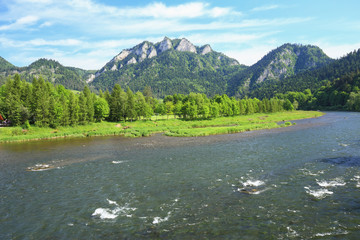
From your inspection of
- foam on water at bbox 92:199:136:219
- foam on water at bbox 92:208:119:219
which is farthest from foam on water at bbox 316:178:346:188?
foam on water at bbox 92:208:119:219

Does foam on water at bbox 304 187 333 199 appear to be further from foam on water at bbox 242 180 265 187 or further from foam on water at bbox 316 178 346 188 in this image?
foam on water at bbox 242 180 265 187

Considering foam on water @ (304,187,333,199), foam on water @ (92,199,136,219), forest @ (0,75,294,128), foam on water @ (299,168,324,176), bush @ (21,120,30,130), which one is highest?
forest @ (0,75,294,128)

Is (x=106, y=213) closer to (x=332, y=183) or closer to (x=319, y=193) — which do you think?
A: (x=319, y=193)

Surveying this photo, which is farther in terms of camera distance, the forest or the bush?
the forest

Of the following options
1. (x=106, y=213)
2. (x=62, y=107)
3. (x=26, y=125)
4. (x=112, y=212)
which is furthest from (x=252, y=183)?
(x=26, y=125)

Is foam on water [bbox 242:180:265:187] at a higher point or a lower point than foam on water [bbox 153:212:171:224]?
higher

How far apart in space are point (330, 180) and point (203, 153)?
22620mm

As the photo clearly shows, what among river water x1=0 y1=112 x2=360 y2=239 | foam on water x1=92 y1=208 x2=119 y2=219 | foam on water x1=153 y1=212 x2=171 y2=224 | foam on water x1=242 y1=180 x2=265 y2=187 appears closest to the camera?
river water x1=0 y1=112 x2=360 y2=239

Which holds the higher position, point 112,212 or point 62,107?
point 62,107

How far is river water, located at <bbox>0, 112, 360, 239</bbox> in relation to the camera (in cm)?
1792

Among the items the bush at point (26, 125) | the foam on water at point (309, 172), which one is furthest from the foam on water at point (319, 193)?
the bush at point (26, 125)

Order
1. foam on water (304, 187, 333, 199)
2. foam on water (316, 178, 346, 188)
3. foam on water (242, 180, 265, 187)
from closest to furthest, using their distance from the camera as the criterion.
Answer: foam on water (304, 187, 333, 199)
foam on water (316, 178, 346, 188)
foam on water (242, 180, 265, 187)

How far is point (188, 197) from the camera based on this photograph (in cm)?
2412

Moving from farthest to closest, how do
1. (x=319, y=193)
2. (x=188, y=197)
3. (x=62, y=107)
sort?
1. (x=62, y=107)
2. (x=188, y=197)
3. (x=319, y=193)
